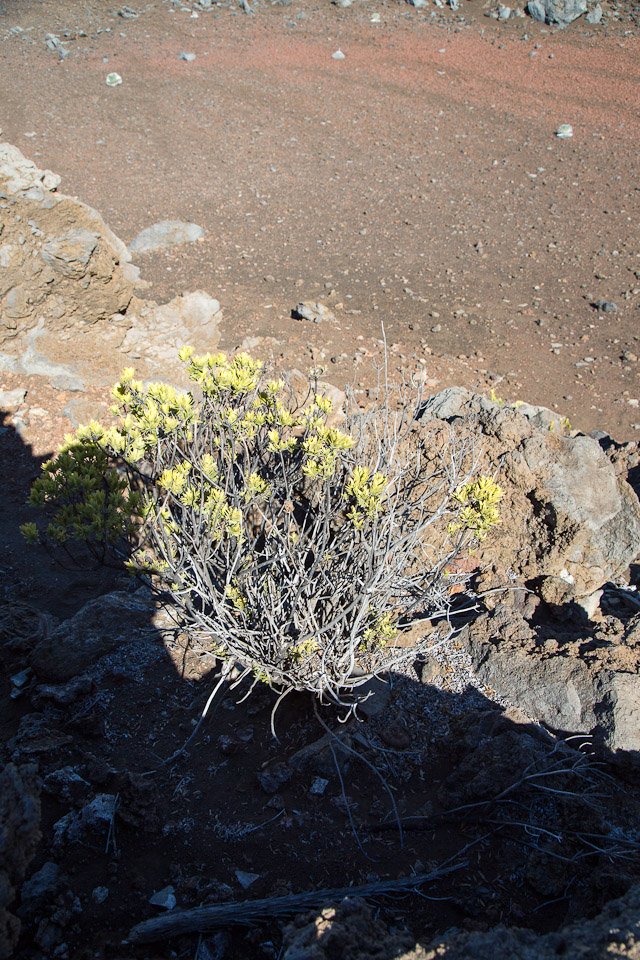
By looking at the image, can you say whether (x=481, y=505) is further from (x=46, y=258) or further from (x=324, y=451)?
(x=46, y=258)

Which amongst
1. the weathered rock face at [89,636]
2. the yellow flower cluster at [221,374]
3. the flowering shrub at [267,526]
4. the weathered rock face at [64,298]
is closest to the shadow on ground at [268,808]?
the weathered rock face at [89,636]

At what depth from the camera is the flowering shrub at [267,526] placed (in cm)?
289

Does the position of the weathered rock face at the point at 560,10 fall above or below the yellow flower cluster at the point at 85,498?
above

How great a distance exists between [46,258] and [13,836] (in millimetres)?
5254

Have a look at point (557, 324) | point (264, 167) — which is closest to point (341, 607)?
point (557, 324)

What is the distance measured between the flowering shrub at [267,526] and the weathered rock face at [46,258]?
332 centimetres

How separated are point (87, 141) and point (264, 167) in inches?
124

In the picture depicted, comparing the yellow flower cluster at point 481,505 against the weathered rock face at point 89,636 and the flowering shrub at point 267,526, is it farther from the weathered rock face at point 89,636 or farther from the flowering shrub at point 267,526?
the weathered rock face at point 89,636

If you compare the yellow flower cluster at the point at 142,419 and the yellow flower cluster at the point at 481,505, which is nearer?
the yellow flower cluster at the point at 481,505

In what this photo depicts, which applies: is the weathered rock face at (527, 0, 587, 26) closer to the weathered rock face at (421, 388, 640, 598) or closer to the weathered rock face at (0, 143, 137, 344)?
the weathered rock face at (0, 143, 137, 344)

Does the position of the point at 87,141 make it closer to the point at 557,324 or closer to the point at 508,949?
the point at 557,324

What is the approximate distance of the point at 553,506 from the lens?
3.72 m

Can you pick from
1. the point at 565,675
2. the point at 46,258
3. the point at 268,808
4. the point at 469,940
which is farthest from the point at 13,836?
the point at 46,258

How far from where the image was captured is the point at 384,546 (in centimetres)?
305
